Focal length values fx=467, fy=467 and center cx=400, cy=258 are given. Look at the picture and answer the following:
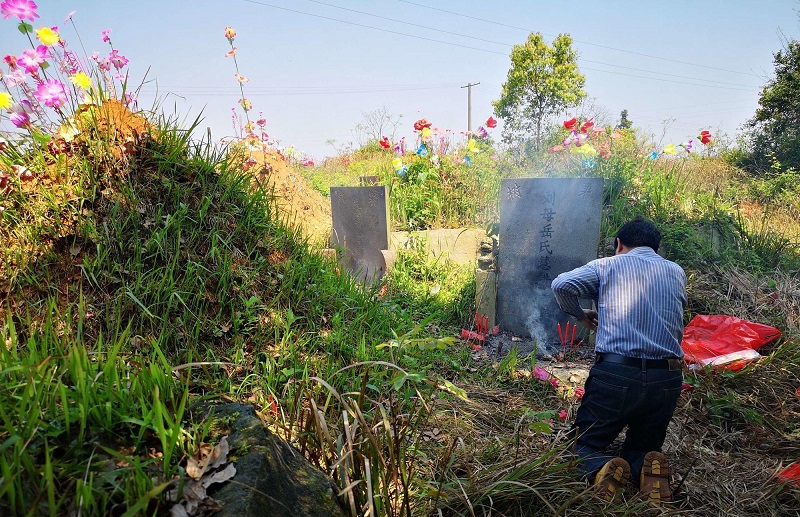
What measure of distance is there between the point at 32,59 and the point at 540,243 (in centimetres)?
433

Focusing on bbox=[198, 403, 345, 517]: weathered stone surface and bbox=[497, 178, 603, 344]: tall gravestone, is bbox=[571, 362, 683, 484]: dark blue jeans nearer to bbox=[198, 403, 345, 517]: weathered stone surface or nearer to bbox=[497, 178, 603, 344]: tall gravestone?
bbox=[198, 403, 345, 517]: weathered stone surface

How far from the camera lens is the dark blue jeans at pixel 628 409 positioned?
96.4 inches

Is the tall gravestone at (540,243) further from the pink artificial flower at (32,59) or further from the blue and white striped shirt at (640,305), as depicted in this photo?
the pink artificial flower at (32,59)

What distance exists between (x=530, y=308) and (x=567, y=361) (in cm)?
76

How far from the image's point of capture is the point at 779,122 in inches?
539

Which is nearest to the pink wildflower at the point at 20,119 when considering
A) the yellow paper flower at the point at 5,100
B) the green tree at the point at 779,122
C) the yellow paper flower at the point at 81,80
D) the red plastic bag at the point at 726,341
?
the yellow paper flower at the point at 5,100

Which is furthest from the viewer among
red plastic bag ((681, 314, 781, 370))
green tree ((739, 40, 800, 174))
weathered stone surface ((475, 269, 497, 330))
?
green tree ((739, 40, 800, 174))

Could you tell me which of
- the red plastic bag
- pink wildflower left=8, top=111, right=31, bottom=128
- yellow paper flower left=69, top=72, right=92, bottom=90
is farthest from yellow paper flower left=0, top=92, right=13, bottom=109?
the red plastic bag

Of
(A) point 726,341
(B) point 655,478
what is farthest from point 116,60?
(A) point 726,341

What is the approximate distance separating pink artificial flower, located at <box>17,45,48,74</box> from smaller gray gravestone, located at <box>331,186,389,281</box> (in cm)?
407

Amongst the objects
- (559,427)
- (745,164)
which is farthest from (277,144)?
(745,164)

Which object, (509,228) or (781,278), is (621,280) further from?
(781,278)

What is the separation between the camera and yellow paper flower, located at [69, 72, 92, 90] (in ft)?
9.54

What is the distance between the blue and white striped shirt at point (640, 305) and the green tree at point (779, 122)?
45.5 ft
